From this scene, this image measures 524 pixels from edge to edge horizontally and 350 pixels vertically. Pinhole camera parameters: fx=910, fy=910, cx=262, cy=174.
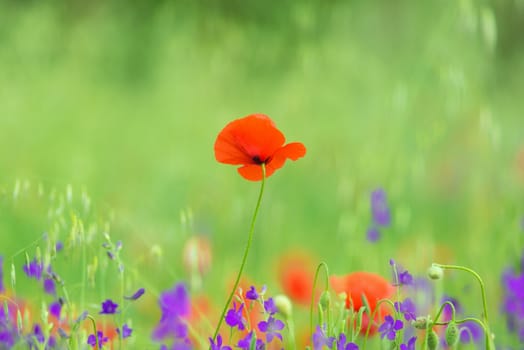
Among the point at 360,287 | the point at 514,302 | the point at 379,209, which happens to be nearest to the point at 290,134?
the point at 379,209

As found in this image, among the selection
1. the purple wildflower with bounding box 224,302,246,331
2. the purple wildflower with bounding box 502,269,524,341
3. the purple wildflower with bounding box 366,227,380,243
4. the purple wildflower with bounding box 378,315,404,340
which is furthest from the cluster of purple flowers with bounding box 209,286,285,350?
the purple wildflower with bounding box 366,227,380,243

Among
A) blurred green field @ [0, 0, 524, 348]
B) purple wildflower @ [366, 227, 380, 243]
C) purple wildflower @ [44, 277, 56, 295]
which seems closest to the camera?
purple wildflower @ [44, 277, 56, 295]

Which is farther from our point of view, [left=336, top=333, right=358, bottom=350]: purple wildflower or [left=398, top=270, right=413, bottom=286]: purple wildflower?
[left=398, top=270, right=413, bottom=286]: purple wildflower

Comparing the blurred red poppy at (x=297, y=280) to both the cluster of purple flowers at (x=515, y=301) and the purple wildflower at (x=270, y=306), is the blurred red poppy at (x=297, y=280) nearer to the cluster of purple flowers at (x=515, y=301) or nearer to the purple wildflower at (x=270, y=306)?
the cluster of purple flowers at (x=515, y=301)

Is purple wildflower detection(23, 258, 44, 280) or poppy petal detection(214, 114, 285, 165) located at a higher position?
poppy petal detection(214, 114, 285, 165)

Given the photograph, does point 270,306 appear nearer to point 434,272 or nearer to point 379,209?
point 434,272

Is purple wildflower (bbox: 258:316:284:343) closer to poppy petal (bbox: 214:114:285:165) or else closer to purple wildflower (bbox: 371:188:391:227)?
poppy petal (bbox: 214:114:285:165)

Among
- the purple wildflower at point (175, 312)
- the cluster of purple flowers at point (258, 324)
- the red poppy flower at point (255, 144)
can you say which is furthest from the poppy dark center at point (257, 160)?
the purple wildflower at point (175, 312)
